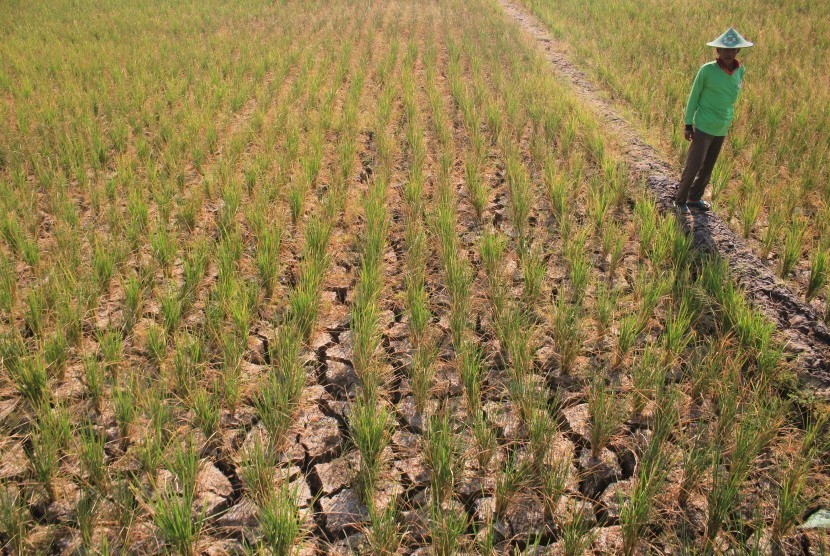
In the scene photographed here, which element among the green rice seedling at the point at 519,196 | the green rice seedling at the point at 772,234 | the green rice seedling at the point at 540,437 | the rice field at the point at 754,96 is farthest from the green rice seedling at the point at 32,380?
the green rice seedling at the point at 772,234

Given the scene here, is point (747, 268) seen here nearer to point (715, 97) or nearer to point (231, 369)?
point (715, 97)

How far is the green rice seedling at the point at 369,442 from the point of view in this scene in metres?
1.74

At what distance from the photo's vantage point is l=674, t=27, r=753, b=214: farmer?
3285 mm

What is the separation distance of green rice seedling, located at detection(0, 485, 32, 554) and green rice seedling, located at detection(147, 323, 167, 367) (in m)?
0.67

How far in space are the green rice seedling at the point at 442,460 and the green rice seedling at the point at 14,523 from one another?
118 cm

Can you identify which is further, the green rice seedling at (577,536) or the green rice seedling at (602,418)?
the green rice seedling at (602,418)

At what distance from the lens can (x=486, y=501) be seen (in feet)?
5.57

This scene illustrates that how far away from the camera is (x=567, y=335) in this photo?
2297 millimetres

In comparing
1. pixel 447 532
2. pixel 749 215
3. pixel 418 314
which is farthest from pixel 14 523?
pixel 749 215

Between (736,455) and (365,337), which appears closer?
(736,455)

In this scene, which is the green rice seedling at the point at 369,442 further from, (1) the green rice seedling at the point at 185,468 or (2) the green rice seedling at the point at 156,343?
(2) the green rice seedling at the point at 156,343

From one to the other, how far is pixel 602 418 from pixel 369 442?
831 millimetres

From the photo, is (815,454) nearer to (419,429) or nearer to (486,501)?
(486,501)

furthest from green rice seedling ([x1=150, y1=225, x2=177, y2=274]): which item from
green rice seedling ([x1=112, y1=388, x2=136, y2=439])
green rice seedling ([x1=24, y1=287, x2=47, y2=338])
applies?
green rice seedling ([x1=112, y1=388, x2=136, y2=439])
